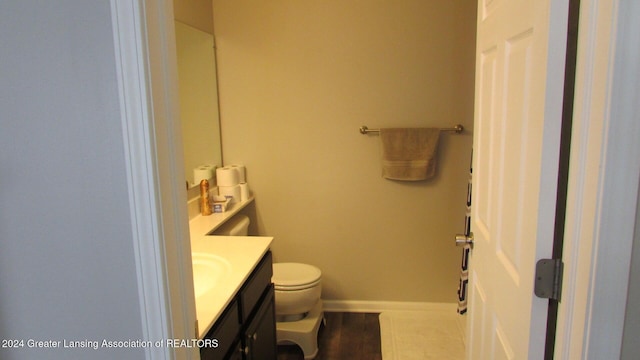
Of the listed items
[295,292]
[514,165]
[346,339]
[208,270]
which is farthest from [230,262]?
[346,339]

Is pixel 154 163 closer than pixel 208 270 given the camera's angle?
Yes

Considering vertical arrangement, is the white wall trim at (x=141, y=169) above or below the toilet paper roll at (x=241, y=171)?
→ above

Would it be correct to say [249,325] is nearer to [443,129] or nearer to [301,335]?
[301,335]

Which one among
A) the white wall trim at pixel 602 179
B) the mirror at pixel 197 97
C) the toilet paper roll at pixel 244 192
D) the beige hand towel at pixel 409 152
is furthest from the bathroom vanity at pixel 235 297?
the beige hand towel at pixel 409 152

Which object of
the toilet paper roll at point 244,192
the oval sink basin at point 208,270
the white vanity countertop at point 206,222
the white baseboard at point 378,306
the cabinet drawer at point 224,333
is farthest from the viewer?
the white baseboard at point 378,306

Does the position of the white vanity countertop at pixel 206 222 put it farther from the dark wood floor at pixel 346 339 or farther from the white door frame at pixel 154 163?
the white door frame at pixel 154 163

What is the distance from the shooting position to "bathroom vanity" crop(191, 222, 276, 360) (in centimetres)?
130

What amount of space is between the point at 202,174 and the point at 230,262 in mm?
978

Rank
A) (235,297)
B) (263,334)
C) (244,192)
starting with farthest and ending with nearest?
1. (244,192)
2. (263,334)
3. (235,297)

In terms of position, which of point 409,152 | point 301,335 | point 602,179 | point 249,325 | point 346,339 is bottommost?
point 346,339

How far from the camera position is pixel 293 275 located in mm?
2523

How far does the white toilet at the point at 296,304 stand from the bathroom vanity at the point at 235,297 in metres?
0.45

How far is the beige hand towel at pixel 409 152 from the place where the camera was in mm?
2688

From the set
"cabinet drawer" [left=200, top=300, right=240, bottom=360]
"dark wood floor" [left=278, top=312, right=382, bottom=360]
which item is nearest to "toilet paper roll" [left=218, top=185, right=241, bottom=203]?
"dark wood floor" [left=278, top=312, right=382, bottom=360]
